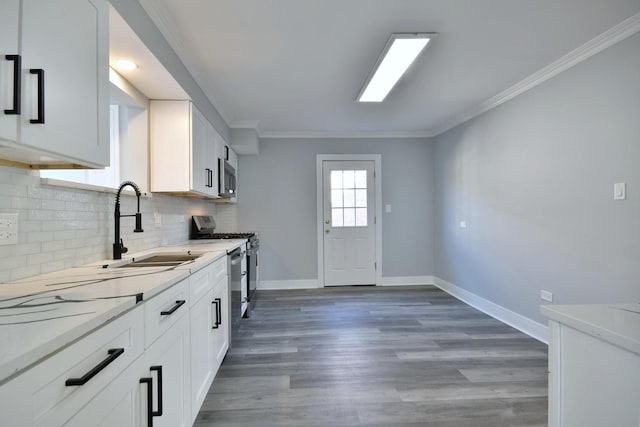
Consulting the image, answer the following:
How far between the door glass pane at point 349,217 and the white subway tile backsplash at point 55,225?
312cm

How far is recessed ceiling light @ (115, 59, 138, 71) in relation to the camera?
1927mm

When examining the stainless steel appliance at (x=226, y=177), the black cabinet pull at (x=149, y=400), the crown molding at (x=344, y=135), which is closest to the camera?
the black cabinet pull at (x=149, y=400)

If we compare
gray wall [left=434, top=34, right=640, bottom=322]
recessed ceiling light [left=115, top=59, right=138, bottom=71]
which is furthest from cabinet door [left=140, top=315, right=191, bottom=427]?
gray wall [left=434, top=34, right=640, bottom=322]

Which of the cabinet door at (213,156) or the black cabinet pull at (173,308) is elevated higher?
the cabinet door at (213,156)

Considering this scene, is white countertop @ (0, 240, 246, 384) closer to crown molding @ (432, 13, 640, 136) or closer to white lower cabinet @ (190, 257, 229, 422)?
white lower cabinet @ (190, 257, 229, 422)

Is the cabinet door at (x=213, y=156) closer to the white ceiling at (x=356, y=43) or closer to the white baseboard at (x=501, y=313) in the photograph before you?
the white ceiling at (x=356, y=43)

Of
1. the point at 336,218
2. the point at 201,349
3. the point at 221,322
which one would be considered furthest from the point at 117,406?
the point at 336,218

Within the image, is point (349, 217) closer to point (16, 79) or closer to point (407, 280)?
point (407, 280)

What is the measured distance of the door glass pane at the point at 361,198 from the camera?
4980mm

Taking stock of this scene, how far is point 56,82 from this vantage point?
1045 millimetres

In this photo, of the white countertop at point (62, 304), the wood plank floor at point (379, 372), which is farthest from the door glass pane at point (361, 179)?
the white countertop at point (62, 304)

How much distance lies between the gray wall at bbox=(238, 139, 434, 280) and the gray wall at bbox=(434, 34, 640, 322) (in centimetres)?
94

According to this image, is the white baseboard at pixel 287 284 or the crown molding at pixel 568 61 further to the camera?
the white baseboard at pixel 287 284

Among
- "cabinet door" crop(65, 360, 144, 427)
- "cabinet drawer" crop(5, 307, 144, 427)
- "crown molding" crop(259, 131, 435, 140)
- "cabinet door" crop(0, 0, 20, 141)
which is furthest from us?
"crown molding" crop(259, 131, 435, 140)
